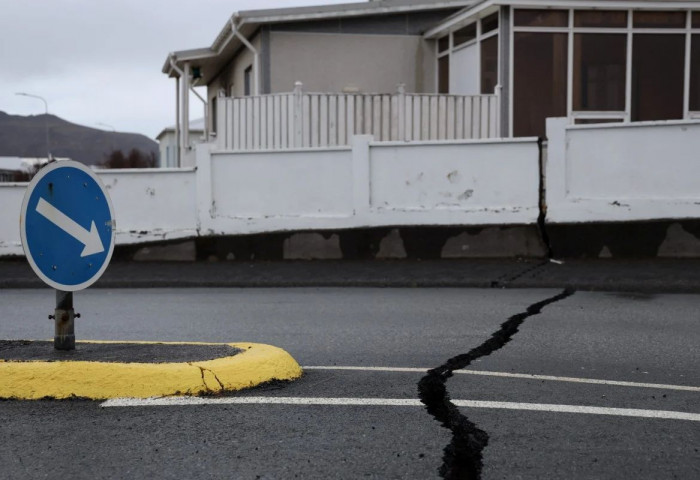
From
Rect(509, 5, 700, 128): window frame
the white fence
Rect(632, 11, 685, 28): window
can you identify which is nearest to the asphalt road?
the white fence

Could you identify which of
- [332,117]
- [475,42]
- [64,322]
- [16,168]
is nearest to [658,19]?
[475,42]

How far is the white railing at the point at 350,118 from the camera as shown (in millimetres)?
18641

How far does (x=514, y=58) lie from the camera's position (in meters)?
19.0

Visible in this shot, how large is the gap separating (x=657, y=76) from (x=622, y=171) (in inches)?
238

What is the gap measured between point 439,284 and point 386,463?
8.78 meters

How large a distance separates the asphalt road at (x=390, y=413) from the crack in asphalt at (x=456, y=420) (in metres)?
0.05

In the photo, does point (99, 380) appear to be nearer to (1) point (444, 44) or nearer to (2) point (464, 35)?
(2) point (464, 35)

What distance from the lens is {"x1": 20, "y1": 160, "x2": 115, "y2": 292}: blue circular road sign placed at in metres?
5.67

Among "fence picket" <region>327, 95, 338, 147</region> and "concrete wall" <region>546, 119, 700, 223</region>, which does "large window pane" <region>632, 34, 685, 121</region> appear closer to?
"concrete wall" <region>546, 119, 700, 223</region>

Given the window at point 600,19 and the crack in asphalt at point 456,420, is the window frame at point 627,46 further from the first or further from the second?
the crack in asphalt at point 456,420

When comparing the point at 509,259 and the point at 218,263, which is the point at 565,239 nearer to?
the point at 509,259

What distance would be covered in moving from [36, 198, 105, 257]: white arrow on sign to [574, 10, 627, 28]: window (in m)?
15.2

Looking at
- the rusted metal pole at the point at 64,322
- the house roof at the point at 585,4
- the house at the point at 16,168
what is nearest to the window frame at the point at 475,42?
the house roof at the point at 585,4

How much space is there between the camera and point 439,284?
1293 centimetres
